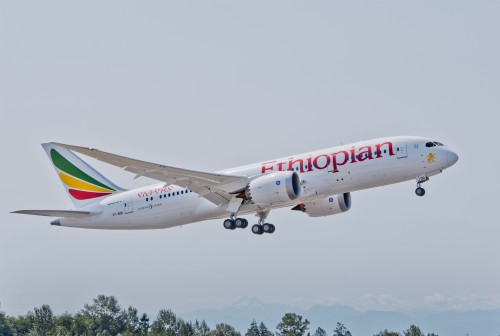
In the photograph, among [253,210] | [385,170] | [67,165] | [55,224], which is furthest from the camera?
[67,165]

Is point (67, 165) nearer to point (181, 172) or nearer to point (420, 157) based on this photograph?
point (181, 172)

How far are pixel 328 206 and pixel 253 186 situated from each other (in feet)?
26.0

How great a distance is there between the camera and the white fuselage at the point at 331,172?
52.1 meters

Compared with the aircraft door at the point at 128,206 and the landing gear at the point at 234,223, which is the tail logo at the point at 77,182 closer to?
the aircraft door at the point at 128,206

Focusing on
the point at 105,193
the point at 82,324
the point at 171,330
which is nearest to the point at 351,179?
the point at 105,193

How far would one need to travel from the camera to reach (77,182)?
6362cm

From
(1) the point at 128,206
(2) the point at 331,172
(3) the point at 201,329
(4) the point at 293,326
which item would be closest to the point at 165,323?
(3) the point at 201,329

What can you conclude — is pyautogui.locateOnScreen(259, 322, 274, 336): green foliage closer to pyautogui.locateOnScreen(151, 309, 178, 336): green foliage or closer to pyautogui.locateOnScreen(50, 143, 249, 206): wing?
pyautogui.locateOnScreen(151, 309, 178, 336): green foliage

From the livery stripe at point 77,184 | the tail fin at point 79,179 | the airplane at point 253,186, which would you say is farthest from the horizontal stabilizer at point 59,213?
the livery stripe at point 77,184

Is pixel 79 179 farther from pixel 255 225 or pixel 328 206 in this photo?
pixel 328 206

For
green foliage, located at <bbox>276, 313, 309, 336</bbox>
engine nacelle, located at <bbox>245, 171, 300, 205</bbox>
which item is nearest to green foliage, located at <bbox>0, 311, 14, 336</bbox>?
green foliage, located at <bbox>276, 313, 309, 336</bbox>

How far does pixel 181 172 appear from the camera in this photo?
5344cm

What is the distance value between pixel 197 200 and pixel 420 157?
14.2 metres

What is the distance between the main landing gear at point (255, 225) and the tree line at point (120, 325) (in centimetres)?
1501
